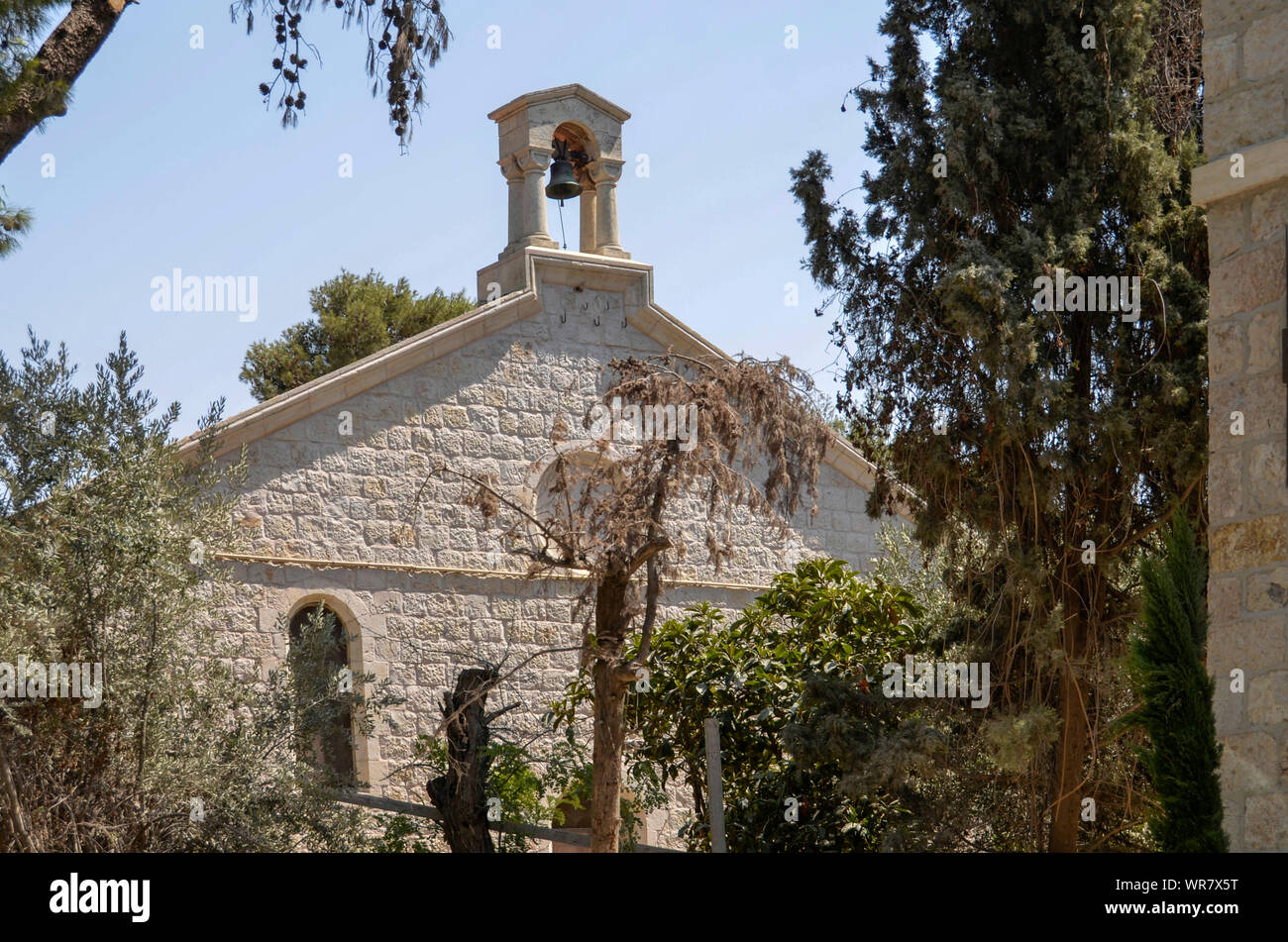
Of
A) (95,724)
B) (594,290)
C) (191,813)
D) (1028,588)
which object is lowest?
(191,813)

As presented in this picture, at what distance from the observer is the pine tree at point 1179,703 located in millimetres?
5121

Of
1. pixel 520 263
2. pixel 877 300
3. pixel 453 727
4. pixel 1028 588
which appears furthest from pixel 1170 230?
pixel 520 263

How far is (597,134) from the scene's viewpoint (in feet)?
47.4

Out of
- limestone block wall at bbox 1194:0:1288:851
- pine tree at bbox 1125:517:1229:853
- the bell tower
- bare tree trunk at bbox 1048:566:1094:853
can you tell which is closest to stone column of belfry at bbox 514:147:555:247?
the bell tower

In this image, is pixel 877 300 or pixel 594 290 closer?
pixel 877 300

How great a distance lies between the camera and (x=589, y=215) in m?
15.1

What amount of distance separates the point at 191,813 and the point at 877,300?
5795 millimetres

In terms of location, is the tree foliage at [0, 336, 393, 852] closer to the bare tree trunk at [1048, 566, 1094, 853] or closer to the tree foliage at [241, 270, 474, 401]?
the bare tree trunk at [1048, 566, 1094, 853]

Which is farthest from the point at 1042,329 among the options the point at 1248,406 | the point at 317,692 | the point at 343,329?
the point at 343,329

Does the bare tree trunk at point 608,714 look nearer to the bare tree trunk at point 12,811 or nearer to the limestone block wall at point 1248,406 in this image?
the bare tree trunk at point 12,811

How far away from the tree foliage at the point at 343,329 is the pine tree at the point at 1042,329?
18545 millimetres

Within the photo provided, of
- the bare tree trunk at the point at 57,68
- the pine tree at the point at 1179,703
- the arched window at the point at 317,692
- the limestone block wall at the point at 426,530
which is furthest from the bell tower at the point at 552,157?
the pine tree at the point at 1179,703

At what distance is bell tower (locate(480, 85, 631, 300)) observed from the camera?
46.2 ft
